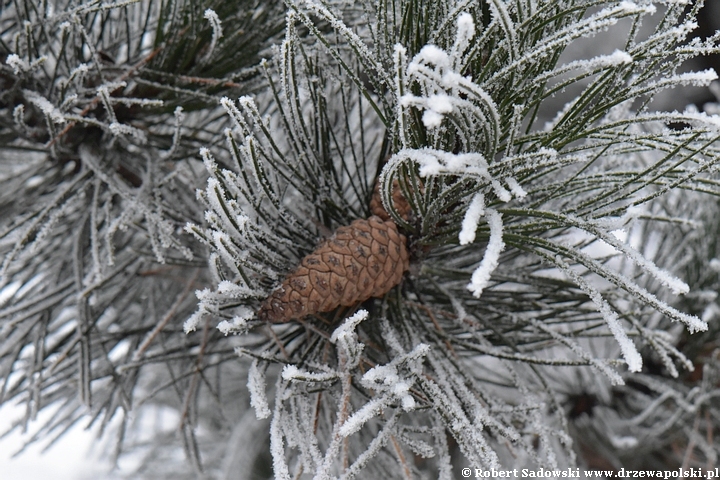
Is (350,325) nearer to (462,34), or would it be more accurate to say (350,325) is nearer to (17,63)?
(462,34)

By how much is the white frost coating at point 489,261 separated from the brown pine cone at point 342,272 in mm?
112

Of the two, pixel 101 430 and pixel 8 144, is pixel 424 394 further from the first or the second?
pixel 8 144

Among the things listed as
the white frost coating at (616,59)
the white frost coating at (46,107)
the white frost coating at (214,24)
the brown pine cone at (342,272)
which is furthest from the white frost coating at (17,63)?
the white frost coating at (616,59)

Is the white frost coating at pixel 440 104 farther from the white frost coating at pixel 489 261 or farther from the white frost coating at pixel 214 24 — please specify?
the white frost coating at pixel 214 24

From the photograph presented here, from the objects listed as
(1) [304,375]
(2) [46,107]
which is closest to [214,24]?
(2) [46,107]

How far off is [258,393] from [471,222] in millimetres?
160

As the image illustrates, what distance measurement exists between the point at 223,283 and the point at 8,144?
0.29 m

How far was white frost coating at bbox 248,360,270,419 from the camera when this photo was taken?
347mm

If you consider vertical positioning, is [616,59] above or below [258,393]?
above

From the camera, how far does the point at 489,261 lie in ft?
0.92

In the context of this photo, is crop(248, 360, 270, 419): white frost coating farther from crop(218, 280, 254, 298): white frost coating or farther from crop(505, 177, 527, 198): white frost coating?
crop(505, 177, 527, 198): white frost coating

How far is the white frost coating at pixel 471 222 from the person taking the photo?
280 millimetres

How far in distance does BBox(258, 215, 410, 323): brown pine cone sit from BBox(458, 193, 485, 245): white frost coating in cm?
11

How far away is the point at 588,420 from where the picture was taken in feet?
2.60
